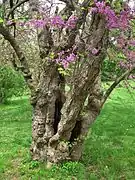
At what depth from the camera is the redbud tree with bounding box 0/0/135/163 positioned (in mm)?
10039

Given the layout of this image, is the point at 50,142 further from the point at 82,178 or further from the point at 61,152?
the point at 82,178

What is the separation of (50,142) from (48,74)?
1.97m

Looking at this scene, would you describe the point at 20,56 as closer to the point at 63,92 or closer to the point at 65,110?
the point at 63,92

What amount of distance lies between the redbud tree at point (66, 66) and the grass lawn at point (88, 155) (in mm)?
450

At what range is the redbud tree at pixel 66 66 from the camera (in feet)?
32.9

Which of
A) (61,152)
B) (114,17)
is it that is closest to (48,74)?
(61,152)

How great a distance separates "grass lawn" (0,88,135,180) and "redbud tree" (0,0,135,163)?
0.45 meters

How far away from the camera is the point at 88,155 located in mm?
12867

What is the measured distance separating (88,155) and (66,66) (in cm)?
440

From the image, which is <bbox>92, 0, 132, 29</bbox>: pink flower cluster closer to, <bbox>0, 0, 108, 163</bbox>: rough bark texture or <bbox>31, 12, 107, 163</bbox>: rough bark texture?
<bbox>0, 0, 108, 163</bbox>: rough bark texture

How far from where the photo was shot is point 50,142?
11.0 meters

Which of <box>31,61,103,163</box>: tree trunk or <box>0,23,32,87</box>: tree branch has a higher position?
<box>0,23,32,87</box>: tree branch

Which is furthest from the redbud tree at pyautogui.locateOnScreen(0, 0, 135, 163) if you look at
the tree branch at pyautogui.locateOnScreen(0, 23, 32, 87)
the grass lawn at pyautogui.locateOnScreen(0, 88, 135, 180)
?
the grass lawn at pyautogui.locateOnScreen(0, 88, 135, 180)

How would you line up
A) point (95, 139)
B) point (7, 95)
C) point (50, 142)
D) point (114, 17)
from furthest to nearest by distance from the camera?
point (7, 95) < point (95, 139) < point (50, 142) < point (114, 17)
